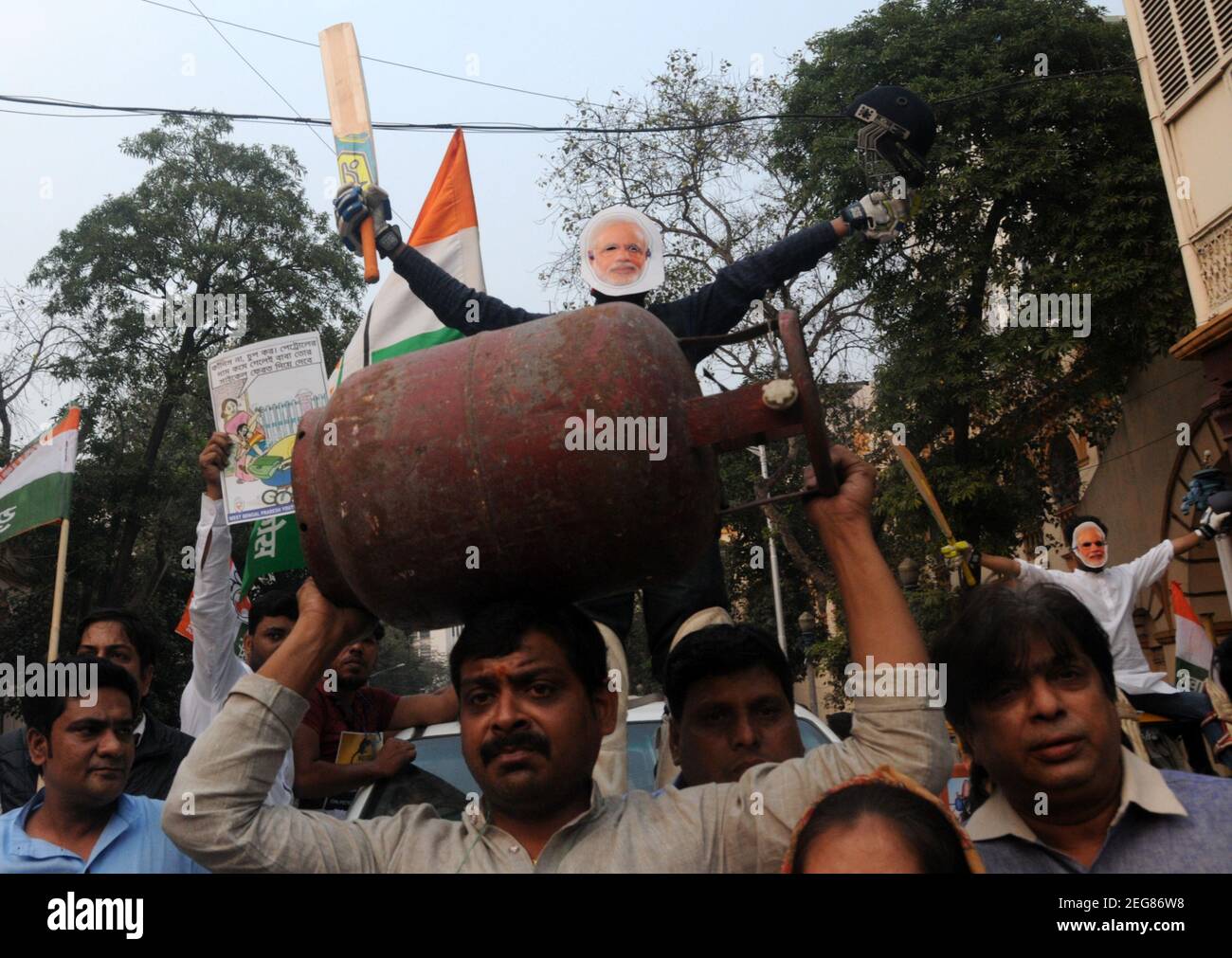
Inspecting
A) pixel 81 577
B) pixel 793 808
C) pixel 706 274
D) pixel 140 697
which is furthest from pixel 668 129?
pixel 793 808

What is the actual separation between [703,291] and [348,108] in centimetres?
143

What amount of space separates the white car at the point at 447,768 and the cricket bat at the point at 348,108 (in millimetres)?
1515

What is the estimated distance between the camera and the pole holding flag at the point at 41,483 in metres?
5.93

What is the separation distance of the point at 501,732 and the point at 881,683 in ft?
2.23

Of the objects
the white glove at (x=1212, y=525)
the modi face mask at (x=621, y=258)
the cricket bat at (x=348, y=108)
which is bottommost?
the white glove at (x=1212, y=525)

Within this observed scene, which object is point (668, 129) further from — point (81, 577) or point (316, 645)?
point (316, 645)

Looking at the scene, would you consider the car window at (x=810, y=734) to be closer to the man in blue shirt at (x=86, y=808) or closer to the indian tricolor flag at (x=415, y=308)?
the man in blue shirt at (x=86, y=808)

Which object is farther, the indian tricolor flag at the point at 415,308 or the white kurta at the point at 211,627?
the indian tricolor flag at the point at 415,308

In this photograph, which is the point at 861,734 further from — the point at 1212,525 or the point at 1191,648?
the point at 1191,648

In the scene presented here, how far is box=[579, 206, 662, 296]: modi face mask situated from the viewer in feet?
11.2
